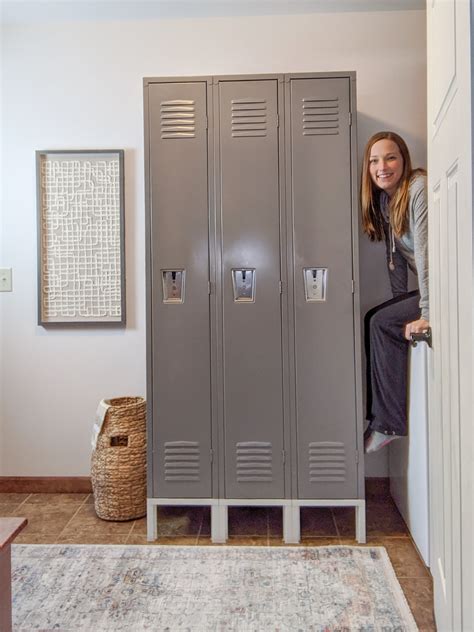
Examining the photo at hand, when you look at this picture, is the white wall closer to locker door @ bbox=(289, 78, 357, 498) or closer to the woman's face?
the woman's face

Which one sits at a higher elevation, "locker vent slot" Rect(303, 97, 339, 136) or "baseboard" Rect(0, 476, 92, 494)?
"locker vent slot" Rect(303, 97, 339, 136)

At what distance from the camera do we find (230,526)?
7.95 ft

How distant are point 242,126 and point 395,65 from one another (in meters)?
1.02

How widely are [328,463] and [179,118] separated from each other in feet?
5.37

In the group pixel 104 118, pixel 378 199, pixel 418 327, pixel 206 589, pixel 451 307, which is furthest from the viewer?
pixel 104 118

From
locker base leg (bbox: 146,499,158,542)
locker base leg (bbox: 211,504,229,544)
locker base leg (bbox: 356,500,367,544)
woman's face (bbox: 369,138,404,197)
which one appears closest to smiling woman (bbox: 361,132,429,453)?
woman's face (bbox: 369,138,404,197)

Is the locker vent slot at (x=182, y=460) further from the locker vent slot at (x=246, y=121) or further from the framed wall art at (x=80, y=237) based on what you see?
the locker vent slot at (x=246, y=121)

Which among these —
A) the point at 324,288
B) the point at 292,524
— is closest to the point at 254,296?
the point at 324,288

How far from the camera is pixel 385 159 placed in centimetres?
236

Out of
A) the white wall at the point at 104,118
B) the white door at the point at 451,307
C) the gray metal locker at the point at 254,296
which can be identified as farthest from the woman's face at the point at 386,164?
the white door at the point at 451,307

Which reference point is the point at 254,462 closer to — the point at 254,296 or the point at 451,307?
the point at 254,296

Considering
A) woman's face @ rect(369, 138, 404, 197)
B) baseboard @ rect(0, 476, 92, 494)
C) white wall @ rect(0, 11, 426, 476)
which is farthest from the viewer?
baseboard @ rect(0, 476, 92, 494)

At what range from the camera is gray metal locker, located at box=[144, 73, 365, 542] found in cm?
223

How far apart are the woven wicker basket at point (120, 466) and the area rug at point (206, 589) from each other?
0.91 feet
